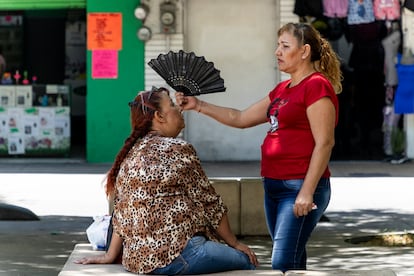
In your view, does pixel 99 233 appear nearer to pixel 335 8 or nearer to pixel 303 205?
pixel 303 205

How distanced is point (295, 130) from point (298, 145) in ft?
0.28

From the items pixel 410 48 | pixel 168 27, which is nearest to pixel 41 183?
pixel 168 27

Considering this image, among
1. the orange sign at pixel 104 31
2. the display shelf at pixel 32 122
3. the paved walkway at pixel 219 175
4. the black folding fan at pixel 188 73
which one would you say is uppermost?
the orange sign at pixel 104 31

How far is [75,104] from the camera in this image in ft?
61.7

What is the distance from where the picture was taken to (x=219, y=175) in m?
15.0

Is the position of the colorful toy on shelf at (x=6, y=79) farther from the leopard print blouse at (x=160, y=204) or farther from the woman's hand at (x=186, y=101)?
the leopard print blouse at (x=160, y=204)

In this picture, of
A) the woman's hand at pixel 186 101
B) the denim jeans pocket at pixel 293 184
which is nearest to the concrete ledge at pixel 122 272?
the denim jeans pocket at pixel 293 184

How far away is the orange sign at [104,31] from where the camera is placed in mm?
16672

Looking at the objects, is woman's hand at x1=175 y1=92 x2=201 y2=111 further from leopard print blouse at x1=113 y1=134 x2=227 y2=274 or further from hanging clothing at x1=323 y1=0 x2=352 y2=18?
hanging clothing at x1=323 y1=0 x2=352 y2=18

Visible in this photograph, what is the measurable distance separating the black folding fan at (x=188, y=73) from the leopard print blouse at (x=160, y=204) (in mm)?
556

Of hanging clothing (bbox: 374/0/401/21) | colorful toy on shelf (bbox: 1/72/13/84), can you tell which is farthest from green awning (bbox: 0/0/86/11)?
hanging clothing (bbox: 374/0/401/21)

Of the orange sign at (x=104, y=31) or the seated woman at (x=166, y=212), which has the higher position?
the orange sign at (x=104, y=31)

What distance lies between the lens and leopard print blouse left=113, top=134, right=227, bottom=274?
18.1 feet

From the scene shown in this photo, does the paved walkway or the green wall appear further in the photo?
the green wall
